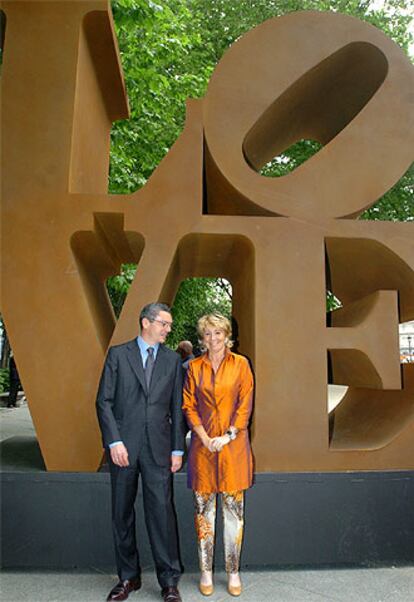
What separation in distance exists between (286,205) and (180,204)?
918 mm

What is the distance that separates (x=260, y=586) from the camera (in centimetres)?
365

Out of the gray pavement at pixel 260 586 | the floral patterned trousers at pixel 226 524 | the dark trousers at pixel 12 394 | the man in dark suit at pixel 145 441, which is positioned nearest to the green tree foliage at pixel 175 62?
the man in dark suit at pixel 145 441

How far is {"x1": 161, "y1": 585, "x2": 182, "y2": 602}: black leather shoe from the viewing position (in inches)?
131

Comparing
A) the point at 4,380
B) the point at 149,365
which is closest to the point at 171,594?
the point at 149,365

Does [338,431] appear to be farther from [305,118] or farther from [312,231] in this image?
[305,118]

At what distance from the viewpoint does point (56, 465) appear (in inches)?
161

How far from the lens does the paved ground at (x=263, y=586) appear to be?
3484 mm

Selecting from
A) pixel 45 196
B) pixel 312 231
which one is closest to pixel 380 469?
pixel 312 231

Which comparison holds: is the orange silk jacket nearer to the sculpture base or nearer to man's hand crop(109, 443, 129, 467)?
man's hand crop(109, 443, 129, 467)

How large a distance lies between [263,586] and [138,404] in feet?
5.27

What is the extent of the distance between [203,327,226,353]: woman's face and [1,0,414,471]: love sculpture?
2.55ft

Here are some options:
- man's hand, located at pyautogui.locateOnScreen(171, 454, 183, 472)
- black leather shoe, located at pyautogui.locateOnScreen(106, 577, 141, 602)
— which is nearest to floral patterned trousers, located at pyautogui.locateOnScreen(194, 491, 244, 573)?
man's hand, located at pyautogui.locateOnScreen(171, 454, 183, 472)

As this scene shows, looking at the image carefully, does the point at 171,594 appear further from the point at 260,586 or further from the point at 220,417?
the point at 220,417

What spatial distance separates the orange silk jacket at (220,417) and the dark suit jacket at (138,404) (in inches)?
4.3
